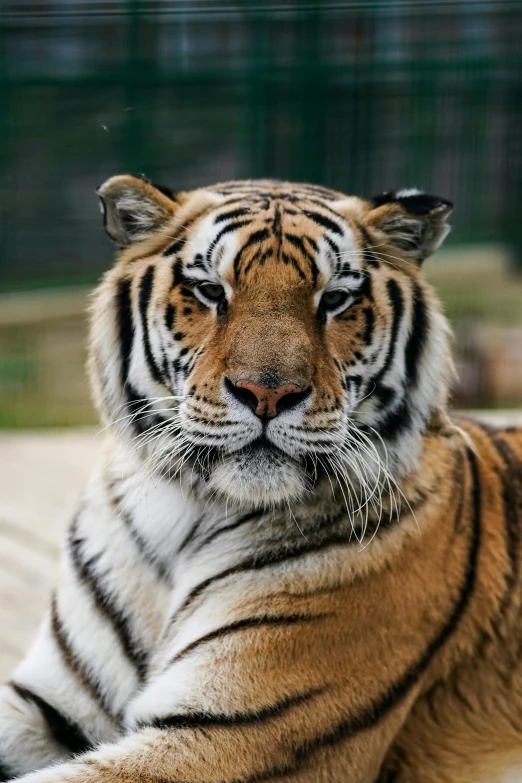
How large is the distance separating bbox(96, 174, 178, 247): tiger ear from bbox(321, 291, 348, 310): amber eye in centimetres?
37

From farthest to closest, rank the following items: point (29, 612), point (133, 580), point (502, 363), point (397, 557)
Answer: point (502, 363)
point (29, 612)
point (133, 580)
point (397, 557)

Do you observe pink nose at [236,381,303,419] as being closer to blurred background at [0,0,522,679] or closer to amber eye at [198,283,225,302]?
amber eye at [198,283,225,302]

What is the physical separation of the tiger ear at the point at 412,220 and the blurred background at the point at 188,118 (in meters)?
3.85

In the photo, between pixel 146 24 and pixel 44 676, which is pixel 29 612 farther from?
pixel 146 24

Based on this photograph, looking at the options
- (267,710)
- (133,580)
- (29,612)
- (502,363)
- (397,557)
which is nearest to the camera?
(267,710)

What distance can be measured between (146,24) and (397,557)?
5.01 m

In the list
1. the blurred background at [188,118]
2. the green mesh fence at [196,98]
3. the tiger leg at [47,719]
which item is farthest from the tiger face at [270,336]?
the green mesh fence at [196,98]

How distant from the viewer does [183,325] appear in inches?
81.0

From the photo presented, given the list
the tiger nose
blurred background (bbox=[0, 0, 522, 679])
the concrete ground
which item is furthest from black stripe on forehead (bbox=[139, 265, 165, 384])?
blurred background (bbox=[0, 0, 522, 679])

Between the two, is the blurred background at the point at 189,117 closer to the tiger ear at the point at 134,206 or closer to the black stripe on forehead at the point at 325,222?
the tiger ear at the point at 134,206

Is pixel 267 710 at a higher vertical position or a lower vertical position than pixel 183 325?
lower

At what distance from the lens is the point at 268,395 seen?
1.85 meters

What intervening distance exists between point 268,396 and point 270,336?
0.11 meters

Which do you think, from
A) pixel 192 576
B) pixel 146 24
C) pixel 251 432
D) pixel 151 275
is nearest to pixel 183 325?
pixel 151 275
